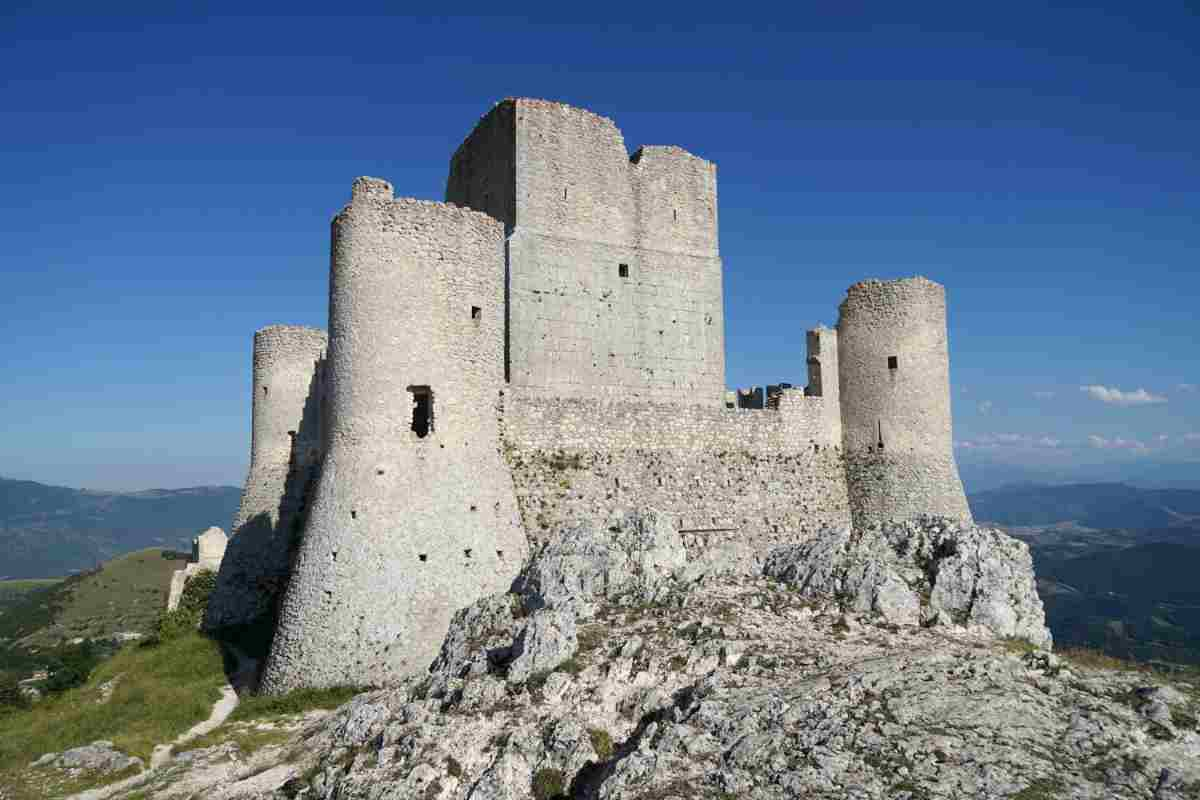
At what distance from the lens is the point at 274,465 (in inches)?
1005

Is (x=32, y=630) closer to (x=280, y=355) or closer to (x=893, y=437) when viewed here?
(x=280, y=355)

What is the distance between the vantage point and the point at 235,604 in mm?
24062

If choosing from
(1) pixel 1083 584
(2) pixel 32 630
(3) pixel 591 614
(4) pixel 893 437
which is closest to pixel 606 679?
(3) pixel 591 614

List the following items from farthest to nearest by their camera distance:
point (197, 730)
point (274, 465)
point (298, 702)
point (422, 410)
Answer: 1. point (274, 465)
2. point (422, 410)
3. point (197, 730)
4. point (298, 702)

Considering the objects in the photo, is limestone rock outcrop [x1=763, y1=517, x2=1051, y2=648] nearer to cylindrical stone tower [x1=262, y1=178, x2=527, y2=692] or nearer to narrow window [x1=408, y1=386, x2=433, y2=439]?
cylindrical stone tower [x1=262, y1=178, x2=527, y2=692]

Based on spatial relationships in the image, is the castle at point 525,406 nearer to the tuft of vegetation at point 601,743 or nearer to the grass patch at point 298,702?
the grass patch at point 298,702

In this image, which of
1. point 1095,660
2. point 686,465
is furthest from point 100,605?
point 1095,660

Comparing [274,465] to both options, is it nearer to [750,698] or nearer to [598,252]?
[598,252]

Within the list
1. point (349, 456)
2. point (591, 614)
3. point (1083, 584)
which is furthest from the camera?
point (1083, 584)

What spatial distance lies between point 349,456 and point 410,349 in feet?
8.54

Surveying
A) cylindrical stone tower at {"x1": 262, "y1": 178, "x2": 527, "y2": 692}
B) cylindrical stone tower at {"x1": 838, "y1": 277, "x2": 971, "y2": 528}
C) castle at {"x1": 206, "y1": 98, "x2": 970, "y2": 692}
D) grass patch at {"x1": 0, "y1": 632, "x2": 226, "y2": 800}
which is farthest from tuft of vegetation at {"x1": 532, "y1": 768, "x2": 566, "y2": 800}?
cylindrical stone tower at {"x1": 838, "y1": 277, "x2": 971, "y2": 528}

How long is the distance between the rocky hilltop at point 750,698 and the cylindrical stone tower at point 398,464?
249 cm

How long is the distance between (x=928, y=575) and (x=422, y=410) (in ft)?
38.3

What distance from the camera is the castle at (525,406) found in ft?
56.3
